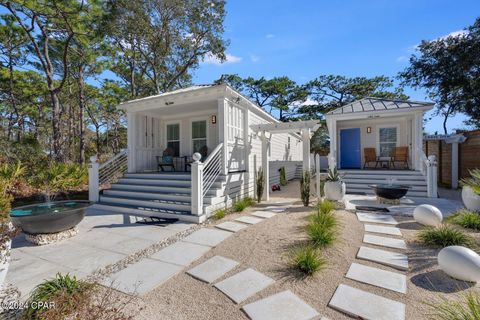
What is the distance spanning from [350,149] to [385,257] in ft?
28.5

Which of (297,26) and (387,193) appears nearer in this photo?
(387,193)

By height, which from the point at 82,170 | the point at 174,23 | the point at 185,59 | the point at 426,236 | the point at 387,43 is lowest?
the point at 426,236

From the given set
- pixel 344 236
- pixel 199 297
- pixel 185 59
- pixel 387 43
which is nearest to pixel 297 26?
pixel 387 43

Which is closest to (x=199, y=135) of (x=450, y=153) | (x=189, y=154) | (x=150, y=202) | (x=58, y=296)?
(x=189, y=154)

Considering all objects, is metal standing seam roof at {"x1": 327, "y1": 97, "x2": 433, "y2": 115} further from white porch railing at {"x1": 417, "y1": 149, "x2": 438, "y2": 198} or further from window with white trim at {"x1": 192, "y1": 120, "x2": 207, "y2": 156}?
window with white trim at {"x1": 192, "y1": 120, "x2": 207, "y2": 156}

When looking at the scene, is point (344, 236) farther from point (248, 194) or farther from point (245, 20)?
point (245, 20)

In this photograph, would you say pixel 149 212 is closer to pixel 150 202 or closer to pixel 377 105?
pixel 150 202

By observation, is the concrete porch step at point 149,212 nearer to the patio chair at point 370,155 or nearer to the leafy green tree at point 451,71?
the patio chair at point 370,155

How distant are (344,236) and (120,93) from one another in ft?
59.1

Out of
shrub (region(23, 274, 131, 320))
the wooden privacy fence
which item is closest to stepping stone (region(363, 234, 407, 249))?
shrub (region(23, 274, 131, 320))

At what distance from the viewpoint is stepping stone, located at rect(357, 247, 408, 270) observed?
3059 mm

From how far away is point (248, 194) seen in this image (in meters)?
8.05

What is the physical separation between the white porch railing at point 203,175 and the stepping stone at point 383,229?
137 inches

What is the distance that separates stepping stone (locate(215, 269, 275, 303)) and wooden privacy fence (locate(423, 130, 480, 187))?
1063 cm
